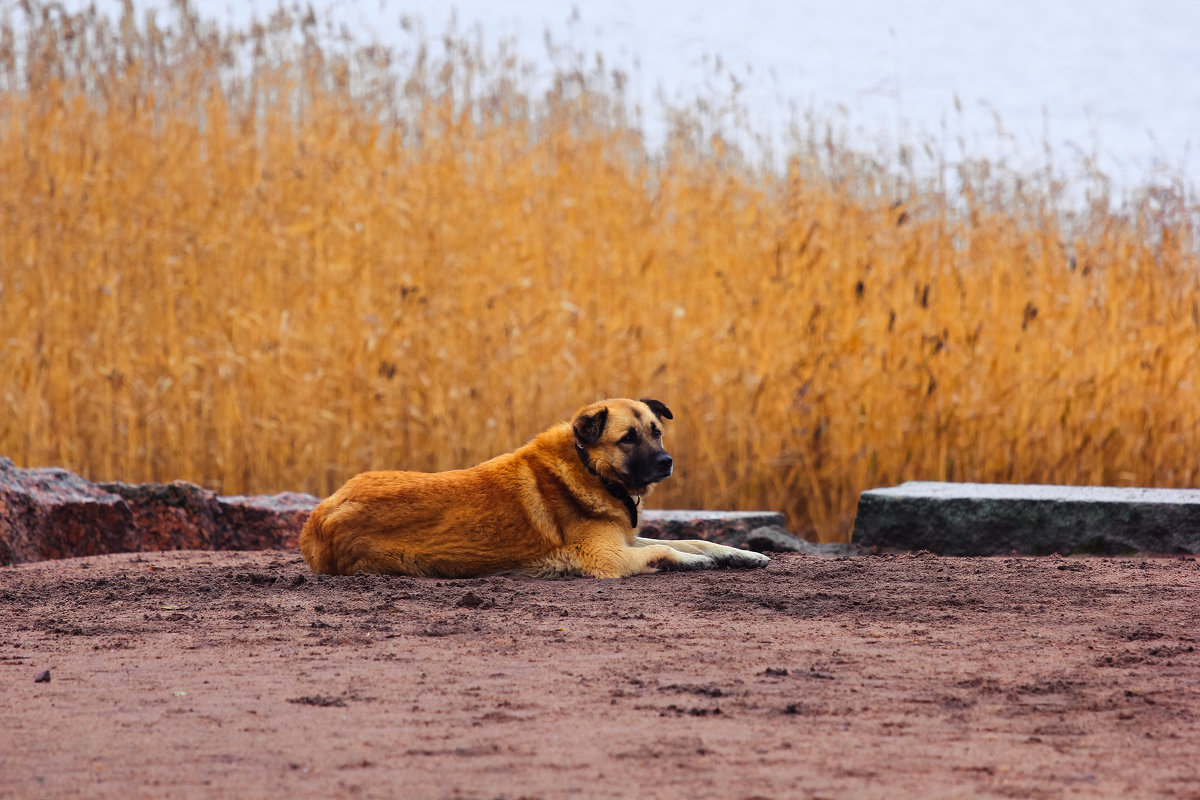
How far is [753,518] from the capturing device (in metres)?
6.38

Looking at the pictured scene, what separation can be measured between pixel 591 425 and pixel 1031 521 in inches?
93.4

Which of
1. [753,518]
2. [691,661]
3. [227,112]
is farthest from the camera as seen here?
[227,112]

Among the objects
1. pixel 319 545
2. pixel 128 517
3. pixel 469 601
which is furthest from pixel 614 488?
pixel 128 517

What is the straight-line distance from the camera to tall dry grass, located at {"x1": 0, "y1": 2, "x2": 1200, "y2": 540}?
7.54 m

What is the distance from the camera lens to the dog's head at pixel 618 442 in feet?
17.3

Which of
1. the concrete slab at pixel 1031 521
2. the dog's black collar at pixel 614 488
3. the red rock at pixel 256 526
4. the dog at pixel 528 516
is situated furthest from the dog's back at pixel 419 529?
the concrete slab at pixel 1031 521

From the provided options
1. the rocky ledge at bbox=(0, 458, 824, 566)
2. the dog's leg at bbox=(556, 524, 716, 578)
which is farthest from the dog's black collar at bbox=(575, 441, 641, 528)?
the rocky ledge at bbox=(0, 458, 824, 566)

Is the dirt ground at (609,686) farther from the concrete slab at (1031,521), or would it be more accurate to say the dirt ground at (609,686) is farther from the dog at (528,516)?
the concrete slab at (1031,521)

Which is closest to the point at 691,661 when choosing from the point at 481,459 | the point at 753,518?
the point at 753,518

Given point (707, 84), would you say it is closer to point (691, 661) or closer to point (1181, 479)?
point (1181, 479)

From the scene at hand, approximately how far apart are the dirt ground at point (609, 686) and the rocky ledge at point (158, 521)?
3.52 ft

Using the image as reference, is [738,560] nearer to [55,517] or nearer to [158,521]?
[158,521]

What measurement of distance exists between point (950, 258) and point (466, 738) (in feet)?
22.8

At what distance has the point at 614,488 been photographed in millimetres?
5367
